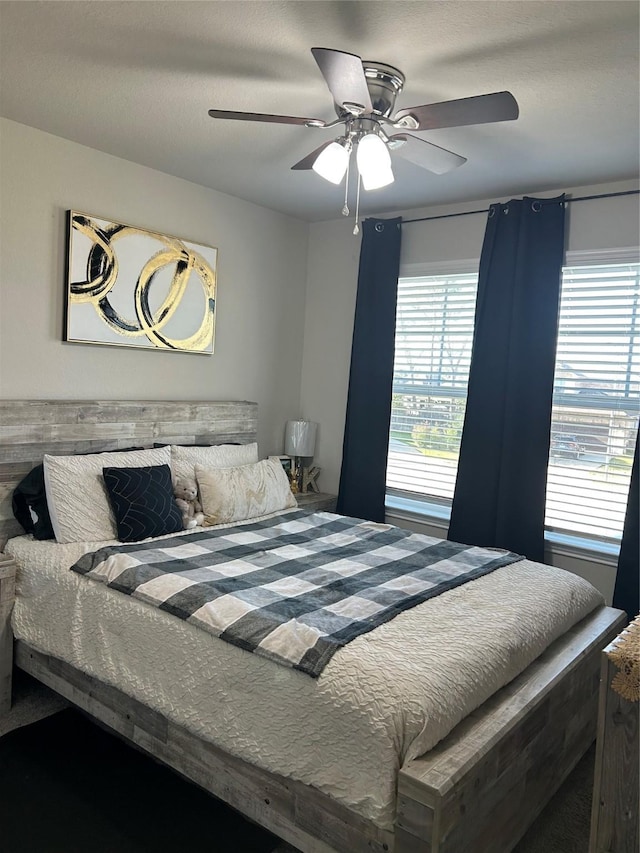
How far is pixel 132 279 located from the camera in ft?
11.5

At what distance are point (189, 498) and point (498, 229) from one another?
2340 mm

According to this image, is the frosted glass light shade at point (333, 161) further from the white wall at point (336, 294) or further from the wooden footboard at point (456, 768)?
the wooden footboard at point (456, 768)

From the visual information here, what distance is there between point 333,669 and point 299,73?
207cm

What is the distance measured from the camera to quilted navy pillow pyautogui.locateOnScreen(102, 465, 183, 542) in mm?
2914

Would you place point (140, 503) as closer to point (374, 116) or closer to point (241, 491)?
point (241, 491)

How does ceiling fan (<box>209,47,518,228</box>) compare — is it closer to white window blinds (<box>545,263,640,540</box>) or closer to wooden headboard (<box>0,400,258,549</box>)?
white window blinds (<box>545,263,640,540</box>)

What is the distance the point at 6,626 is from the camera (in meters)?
2.72

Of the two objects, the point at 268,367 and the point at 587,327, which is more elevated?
the point at 587,327

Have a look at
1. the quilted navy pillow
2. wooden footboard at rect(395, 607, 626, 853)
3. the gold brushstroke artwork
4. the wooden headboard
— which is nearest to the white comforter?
wooden footboard at rect(395, 607, 626, 853)

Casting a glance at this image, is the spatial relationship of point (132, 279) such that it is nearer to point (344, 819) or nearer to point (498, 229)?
point (498, 229)

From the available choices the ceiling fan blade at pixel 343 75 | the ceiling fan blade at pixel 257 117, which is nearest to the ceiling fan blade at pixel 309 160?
the ceiling fan blade at pixel 257 117

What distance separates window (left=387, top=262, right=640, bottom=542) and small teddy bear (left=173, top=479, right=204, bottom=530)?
161 centimetres

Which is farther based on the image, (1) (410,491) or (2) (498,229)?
(1) (410,491)

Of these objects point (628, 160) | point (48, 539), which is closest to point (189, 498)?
point (48, 539)
